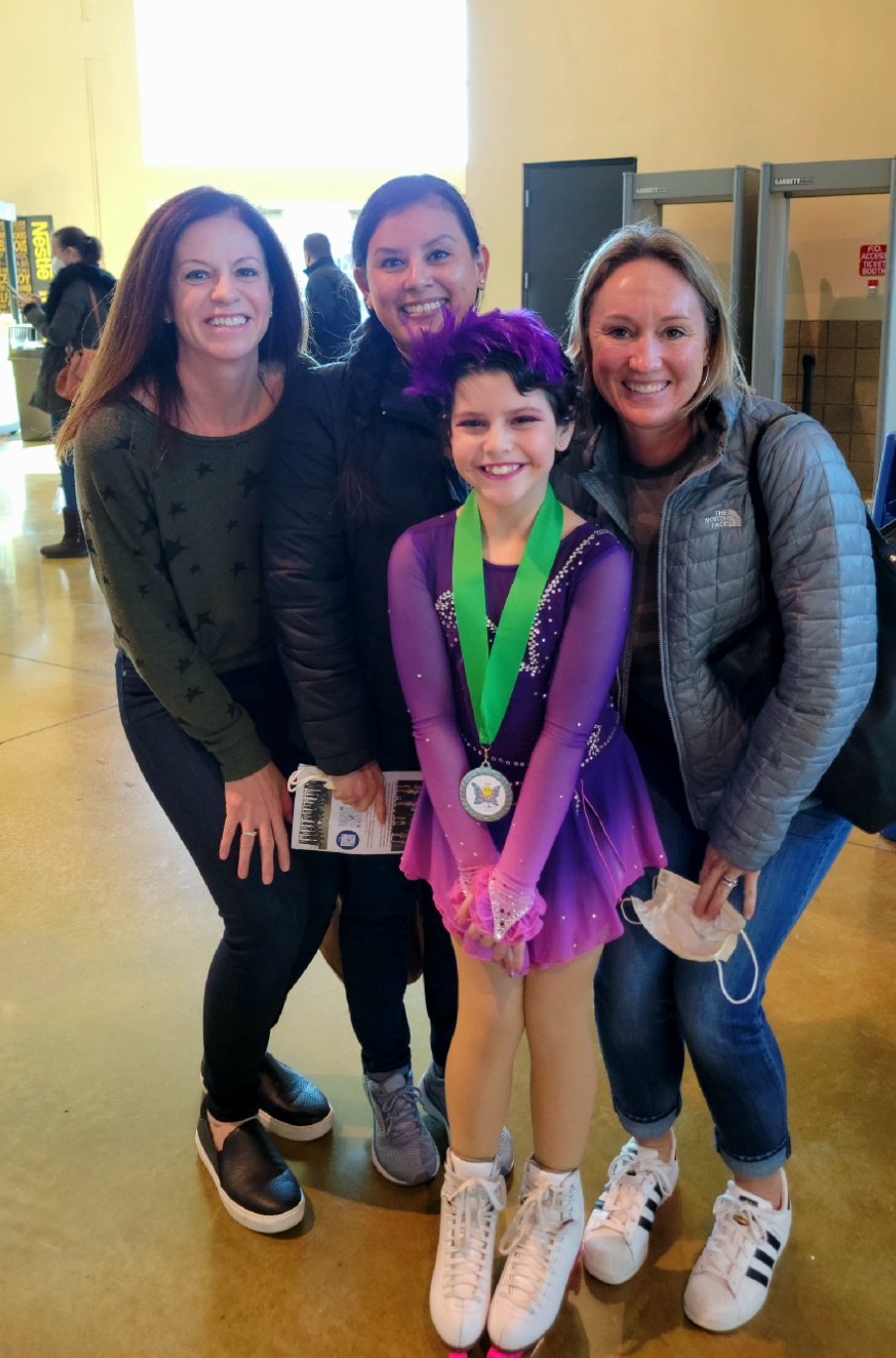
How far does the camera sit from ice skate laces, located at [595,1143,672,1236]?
1729 millimetres

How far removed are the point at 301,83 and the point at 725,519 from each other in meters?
14.1

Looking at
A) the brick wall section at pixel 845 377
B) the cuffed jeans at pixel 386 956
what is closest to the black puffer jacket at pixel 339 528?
the cuffed jeans at pixel 386 956

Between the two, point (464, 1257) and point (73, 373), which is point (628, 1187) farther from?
point (73, 373)

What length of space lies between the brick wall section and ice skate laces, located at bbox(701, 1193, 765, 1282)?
6.54 meters

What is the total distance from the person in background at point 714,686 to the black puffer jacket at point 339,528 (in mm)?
267

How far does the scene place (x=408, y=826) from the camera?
1.77 meters

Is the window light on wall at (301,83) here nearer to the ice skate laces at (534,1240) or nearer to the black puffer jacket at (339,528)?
the black puffer jacket at (339,528)

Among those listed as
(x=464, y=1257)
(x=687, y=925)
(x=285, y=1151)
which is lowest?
(x=285, y=1151)

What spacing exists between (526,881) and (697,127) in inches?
278

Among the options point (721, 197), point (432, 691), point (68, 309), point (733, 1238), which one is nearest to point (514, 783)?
point (432, 691)

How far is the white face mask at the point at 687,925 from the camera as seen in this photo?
1577mm

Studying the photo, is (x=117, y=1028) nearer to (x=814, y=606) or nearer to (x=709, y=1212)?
(x=709, y=1212)

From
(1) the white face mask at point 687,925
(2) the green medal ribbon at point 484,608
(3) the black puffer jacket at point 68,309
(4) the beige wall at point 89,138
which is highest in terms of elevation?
(4) the beige wall at point 89,138

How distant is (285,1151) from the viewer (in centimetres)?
200
